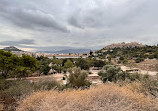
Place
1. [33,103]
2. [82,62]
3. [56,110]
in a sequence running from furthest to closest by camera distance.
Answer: [82,62] → [33,103] → [56,110]

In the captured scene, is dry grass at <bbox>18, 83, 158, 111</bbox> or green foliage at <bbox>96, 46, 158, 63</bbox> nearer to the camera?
dry grass at <bbox>18, 83, 158, 111</bbox>

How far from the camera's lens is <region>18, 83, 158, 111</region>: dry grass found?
3.24m

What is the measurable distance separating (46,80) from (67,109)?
5472 millimetres

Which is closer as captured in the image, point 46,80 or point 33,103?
point 33,103

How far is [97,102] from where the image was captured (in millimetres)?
3561

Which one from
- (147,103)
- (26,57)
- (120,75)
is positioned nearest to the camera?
(147,103)

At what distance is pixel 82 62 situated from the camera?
33.7m

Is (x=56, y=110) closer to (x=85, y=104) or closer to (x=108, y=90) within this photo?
(x=85, y=104)

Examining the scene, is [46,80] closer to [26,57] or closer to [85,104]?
[85,104]

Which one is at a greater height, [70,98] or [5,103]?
[70,98]

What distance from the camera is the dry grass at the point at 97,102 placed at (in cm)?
324

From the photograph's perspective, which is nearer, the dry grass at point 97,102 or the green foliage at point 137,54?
the dry grass at point 97,102

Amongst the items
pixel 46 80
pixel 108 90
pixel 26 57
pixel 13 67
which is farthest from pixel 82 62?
pixel 108 90

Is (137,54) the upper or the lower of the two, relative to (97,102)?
upper
